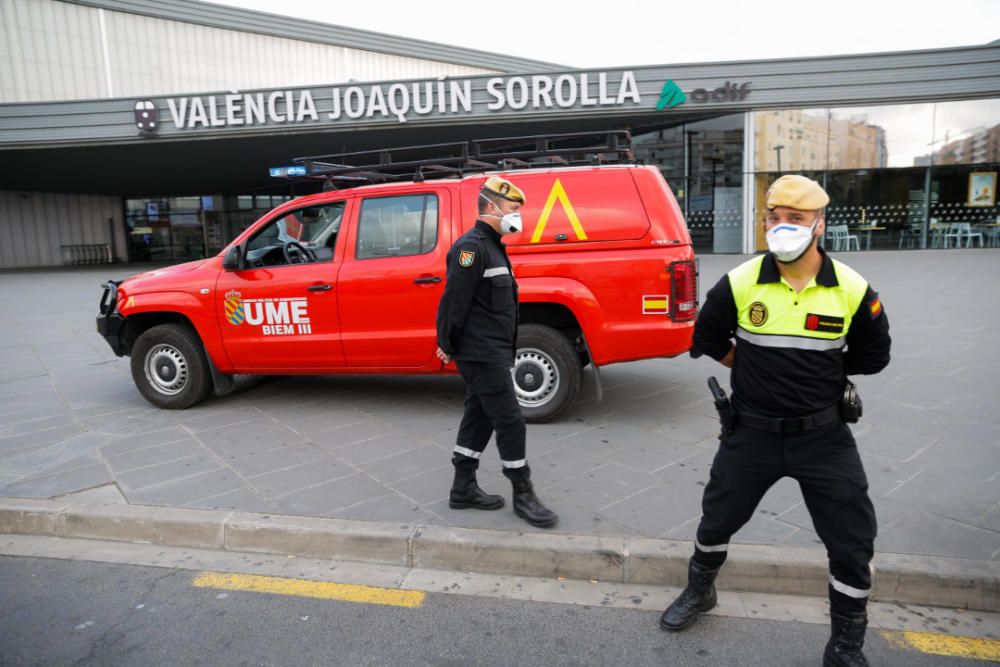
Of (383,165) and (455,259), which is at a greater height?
(383,165)

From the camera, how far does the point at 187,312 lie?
6027 mm

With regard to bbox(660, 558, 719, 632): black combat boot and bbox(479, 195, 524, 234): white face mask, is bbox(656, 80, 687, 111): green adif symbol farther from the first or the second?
bbox(660, 558, 719, 632): black combat boot

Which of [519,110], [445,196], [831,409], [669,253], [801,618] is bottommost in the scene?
[801,618]

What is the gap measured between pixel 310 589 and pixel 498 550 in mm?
937

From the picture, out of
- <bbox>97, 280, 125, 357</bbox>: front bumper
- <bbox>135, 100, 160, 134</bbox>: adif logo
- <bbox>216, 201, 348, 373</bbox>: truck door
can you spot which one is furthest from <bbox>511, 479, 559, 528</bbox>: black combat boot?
<bbox>135, 100, 160, 134</bbox>: adif logo

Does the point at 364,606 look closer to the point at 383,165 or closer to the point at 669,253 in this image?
the point at 669,253

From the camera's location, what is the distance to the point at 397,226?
573cm

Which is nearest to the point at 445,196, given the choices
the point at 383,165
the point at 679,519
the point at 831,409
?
the point at 383,165

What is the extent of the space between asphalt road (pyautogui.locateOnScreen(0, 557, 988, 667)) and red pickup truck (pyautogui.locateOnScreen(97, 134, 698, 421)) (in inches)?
99.4

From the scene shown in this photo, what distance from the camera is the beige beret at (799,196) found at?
2.46 metres

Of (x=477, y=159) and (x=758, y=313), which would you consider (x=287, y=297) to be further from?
(x=758, y=313)

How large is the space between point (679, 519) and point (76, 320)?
1186 cm

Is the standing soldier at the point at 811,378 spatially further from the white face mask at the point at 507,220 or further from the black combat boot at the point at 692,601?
the white face mask at the point at 507,220

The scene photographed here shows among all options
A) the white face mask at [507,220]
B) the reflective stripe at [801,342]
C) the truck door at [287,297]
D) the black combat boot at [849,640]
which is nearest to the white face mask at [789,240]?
the reflective stripe at [801,342]
